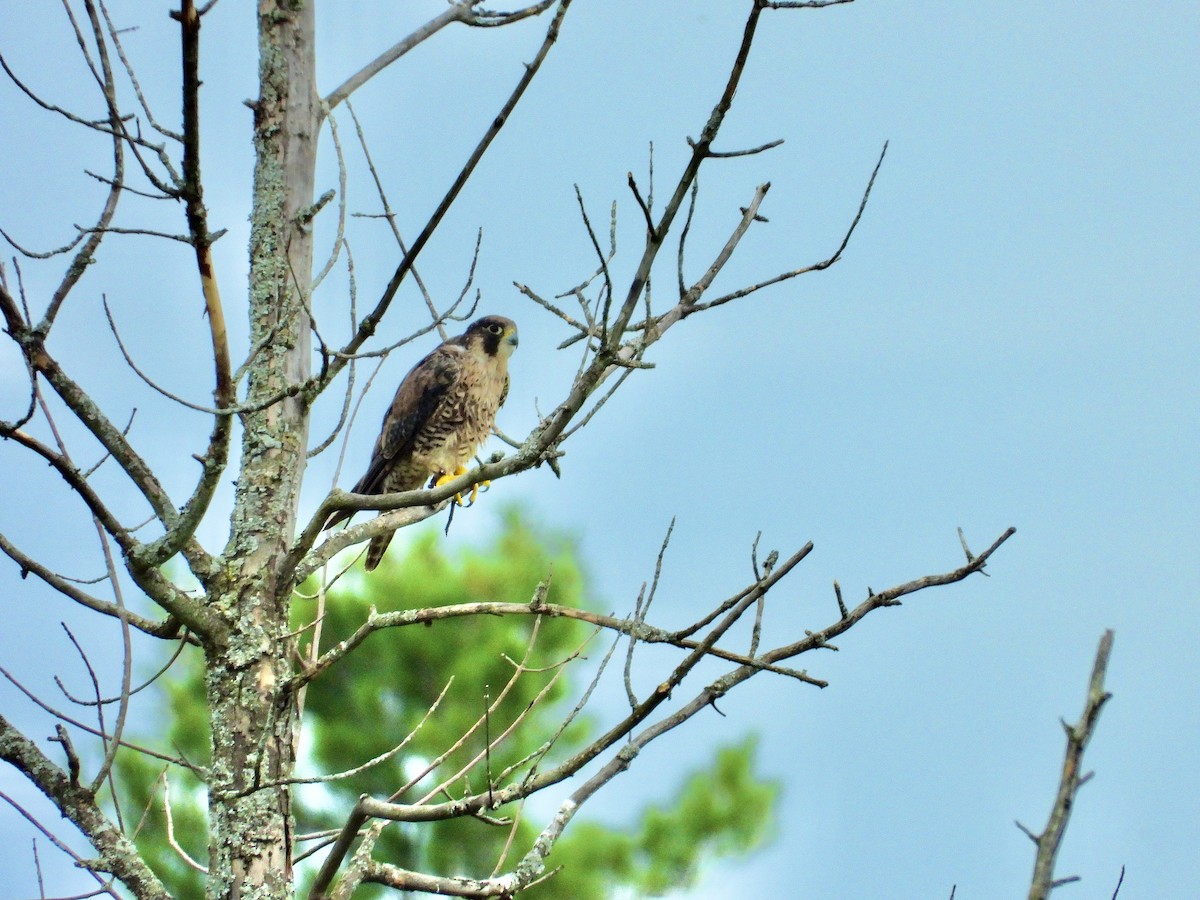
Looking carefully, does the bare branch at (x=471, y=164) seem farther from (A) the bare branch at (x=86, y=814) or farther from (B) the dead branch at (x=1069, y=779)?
(B) the dead branch at (x=1069, y=779)

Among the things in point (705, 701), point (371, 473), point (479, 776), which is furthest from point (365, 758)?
point (705, 701)

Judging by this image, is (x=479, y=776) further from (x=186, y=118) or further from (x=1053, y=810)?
(x=1053, y=810)

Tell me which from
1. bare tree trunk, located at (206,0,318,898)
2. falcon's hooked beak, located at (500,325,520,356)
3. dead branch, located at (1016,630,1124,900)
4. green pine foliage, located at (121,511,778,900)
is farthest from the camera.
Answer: green pine foliage, located at (121,511,778,900)

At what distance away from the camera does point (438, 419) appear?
5629 millimetres

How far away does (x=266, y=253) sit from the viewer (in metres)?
3.53

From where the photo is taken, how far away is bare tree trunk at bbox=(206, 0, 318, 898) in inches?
120

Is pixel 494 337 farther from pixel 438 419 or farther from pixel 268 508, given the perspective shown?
pixel 268 508

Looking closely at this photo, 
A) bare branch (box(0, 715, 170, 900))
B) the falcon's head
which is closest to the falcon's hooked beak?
the falcon's head

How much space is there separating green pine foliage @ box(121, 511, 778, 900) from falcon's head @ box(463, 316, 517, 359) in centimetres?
323

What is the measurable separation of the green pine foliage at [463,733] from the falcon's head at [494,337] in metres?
3.23

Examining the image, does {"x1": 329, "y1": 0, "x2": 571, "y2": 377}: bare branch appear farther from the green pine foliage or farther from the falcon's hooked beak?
the green pine foliage

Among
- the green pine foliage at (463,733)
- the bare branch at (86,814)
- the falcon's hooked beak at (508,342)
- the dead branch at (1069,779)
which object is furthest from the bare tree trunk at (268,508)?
the green pine foliage at (463,733)

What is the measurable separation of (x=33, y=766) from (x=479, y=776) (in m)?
6.12

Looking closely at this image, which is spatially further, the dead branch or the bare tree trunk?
the bare tree trunk
